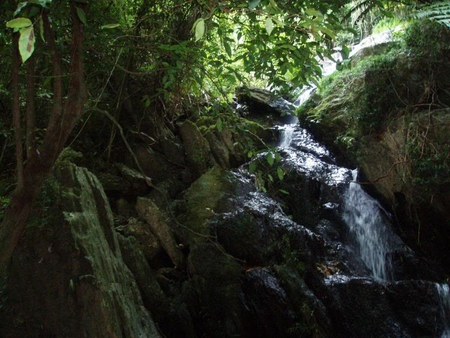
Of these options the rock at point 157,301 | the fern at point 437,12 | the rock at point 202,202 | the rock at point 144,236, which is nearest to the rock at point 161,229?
the rock at point 144,236

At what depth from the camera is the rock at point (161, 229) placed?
4863mm

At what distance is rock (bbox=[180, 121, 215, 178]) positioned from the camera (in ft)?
21.2

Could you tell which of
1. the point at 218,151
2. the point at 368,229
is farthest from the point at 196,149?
the point at 368,229

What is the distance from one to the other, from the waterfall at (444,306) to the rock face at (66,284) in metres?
4.07

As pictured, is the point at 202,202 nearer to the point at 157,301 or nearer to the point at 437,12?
the point at 157,301

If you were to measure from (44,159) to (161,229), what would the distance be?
295cm

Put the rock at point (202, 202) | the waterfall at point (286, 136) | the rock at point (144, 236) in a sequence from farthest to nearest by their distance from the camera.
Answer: the waterfall at point (286, 136) < the rock at point (202, 202) < the rock at point (144, 236)

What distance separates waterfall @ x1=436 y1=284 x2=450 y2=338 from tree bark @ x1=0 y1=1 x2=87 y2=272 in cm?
522

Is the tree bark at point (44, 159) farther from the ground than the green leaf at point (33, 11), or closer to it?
closer to it

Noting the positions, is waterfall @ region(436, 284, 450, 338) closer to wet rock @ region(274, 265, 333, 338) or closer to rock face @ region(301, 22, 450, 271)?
rock face @ region(301, 22, 450, 271)

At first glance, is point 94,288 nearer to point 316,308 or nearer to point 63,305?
point 63,305

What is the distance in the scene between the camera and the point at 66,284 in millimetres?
2854

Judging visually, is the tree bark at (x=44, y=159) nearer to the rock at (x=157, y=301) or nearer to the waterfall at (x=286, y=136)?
the rock at (x=157, y=301)

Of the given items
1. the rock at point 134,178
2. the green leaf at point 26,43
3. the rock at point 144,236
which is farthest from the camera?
the rock at point 134,178
